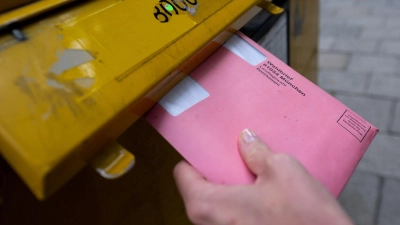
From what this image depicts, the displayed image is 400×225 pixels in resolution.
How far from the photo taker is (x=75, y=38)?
0.47 m

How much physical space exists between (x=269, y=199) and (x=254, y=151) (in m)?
0.08

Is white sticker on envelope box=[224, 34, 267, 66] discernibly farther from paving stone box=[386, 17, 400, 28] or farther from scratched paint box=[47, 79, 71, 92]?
paving stone box=[386, 17, 400, 28]

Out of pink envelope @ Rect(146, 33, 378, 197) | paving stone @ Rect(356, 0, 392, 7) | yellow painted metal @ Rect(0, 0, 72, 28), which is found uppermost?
yellow painted metal @ Rect(0, 0, 72, 28)

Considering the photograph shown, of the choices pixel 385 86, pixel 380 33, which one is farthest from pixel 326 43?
pixel 385 86

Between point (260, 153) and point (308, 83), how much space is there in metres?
0.23

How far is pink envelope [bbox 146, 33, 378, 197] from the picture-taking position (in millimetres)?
508

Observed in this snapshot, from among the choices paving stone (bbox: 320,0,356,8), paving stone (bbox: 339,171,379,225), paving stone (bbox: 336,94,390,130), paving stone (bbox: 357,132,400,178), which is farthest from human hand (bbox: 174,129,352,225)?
paving stone (bbox: 320,0,356,8)

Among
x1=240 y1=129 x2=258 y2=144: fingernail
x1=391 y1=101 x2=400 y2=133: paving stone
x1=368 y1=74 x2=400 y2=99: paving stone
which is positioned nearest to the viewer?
x1=240 y1=129 x2=258 y2=144: fingernail

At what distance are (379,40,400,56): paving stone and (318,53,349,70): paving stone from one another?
24 cm

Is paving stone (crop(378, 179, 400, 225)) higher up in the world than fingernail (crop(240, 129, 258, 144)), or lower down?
lower down

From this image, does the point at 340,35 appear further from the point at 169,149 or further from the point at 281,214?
the point at 281,214

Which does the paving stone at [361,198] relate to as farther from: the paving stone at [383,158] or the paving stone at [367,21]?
the paving stone at [367,21]

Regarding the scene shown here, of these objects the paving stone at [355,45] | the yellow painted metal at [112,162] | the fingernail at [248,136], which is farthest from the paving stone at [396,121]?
the yellow painted metal at [112,162]

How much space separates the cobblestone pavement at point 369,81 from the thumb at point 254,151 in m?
1.05
